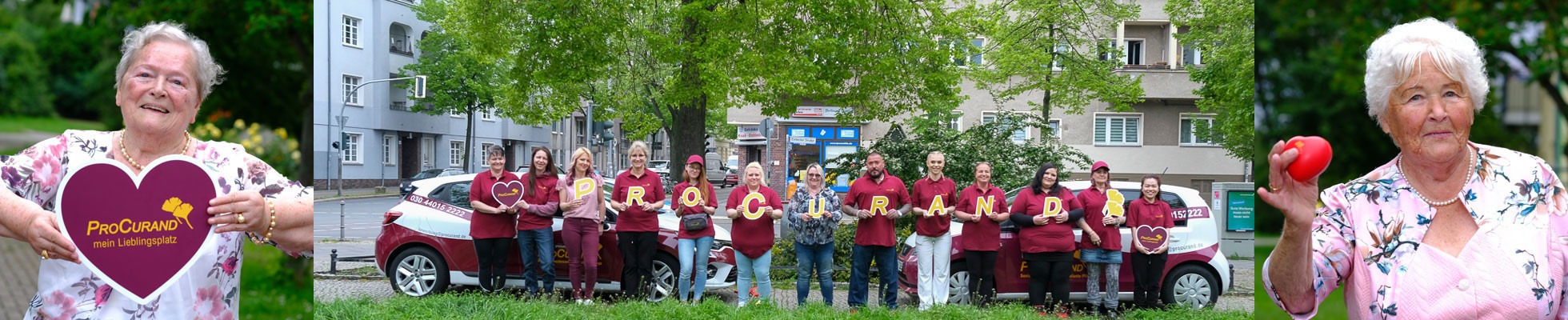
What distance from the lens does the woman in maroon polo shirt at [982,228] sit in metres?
6.47

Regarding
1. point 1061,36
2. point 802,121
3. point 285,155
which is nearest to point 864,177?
point 802,121

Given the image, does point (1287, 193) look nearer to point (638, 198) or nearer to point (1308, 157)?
point (1308, 157)

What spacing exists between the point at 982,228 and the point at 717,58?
2.10m

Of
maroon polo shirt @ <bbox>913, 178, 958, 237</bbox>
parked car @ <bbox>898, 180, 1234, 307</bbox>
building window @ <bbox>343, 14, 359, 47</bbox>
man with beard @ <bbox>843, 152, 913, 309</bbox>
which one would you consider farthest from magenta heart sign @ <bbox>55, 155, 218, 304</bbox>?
→ parked car @ <bbox>898, 180, 1234, 307</bbox>

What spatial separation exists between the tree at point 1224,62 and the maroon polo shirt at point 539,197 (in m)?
4.07

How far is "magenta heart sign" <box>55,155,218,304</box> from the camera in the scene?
2.33m

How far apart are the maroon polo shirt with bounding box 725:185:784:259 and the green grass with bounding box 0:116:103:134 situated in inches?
184

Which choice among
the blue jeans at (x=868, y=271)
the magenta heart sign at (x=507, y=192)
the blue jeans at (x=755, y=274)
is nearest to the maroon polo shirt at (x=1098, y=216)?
the blue jeans at (x=868, y=271)

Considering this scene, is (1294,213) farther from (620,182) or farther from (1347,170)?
(620,182)

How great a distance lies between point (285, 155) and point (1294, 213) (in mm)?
2329

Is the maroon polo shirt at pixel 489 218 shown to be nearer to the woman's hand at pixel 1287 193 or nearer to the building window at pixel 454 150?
the building window at pixel 454 150

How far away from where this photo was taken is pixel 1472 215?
211 centimetres

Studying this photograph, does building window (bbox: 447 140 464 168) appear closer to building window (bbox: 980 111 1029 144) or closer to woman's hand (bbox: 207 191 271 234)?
building window (bbox: 980 111 1029 144)

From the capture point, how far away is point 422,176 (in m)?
6.30
